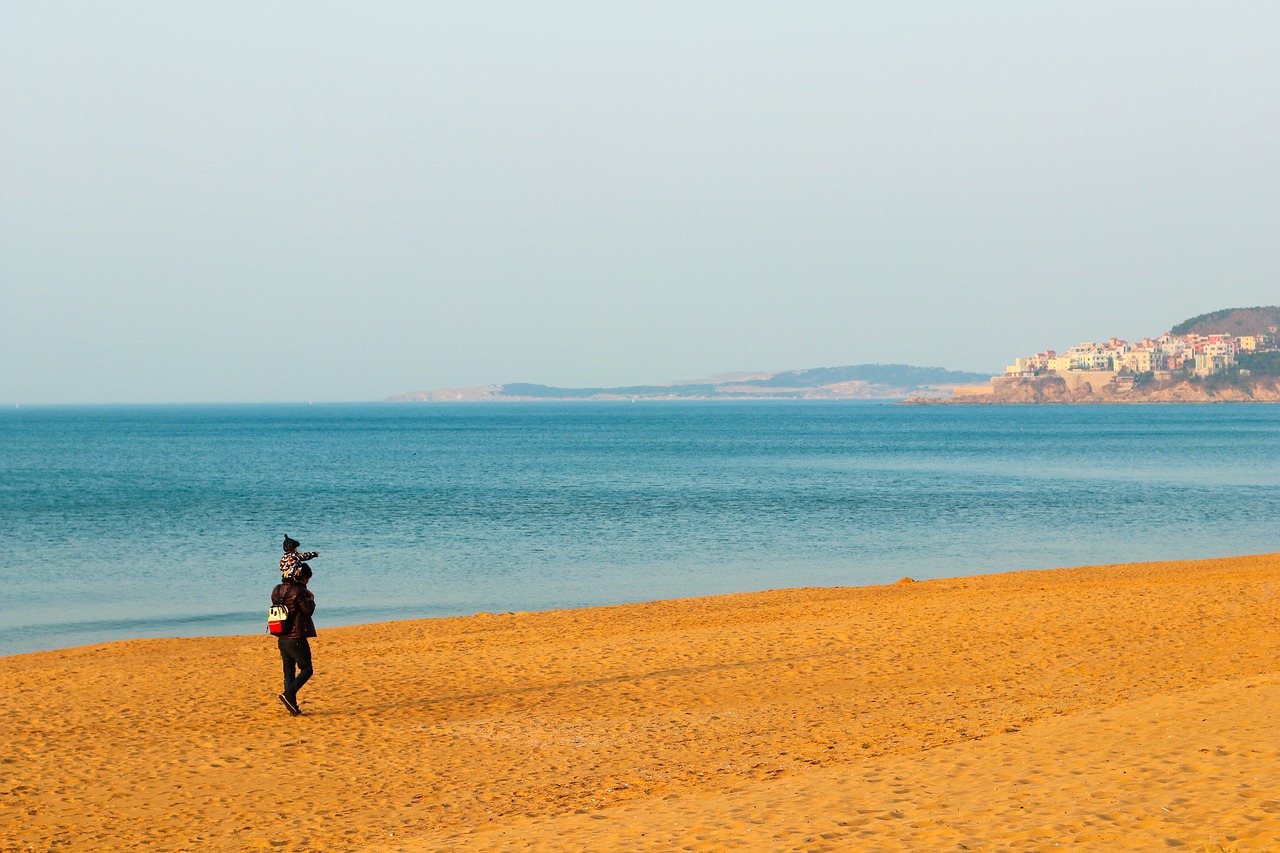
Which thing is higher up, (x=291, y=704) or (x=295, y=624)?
(x=295, y=624)

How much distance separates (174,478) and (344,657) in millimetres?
53895

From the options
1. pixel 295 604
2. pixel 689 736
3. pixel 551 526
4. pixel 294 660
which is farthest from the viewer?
pixel 551 526

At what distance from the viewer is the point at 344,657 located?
16.8 m

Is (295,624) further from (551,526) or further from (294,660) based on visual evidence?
(551,526)

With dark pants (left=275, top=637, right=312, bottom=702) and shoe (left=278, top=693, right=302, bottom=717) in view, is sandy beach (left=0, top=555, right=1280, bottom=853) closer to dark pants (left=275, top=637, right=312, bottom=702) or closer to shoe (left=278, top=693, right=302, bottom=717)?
shoe (left=278, top=693, right=302, bottom=717)

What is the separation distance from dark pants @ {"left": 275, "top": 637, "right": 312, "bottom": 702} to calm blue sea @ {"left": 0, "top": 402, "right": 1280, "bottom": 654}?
10.1 metres

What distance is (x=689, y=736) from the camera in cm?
1160

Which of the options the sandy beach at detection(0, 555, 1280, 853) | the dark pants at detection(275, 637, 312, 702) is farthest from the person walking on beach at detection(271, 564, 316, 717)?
the sandy beach at detection(0, 555, 1280, 853)

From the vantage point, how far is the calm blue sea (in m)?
26.3

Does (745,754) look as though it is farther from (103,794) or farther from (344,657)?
(344,657)

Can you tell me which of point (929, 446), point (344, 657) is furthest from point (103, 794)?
point (929, 446)

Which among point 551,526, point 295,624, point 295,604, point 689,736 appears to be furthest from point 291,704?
point 551,526

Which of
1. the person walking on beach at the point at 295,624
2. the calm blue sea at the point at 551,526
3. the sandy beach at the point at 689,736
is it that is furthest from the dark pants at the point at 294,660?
the calm blue sea at the point at 551,526

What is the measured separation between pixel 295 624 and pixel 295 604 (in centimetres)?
23
